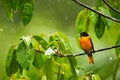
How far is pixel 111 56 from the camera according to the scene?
9.17 ft

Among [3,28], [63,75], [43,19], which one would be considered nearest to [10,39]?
[3,28]

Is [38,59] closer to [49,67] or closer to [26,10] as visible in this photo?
[49,67]

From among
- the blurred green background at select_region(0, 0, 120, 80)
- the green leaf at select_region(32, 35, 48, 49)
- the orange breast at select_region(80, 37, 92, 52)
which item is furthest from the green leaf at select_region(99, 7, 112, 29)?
the blurred green background at select_region(0, 0, 120, 80)

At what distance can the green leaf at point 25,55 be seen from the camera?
3.84 ft

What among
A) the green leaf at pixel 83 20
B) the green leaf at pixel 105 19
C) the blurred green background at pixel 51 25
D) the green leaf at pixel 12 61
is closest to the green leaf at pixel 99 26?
the green leaf at pixel 105 19

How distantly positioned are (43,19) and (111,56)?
621 millimetres

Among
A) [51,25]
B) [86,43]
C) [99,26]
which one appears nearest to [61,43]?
[99,26]

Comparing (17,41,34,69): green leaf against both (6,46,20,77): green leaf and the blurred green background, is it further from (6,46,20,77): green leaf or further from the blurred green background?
the blurred green background

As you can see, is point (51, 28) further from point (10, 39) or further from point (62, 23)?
point (10, 39)

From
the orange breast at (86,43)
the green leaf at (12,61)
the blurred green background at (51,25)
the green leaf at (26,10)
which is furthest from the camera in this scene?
the blurred green background at (51,25)

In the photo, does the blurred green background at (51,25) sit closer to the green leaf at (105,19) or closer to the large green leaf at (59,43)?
the large green leaf at (59,43)

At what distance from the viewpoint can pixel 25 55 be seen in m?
1.18

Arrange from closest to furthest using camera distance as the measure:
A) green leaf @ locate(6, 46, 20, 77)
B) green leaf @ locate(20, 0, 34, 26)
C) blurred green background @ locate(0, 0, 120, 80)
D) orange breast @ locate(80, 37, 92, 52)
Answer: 1. green leaf @ locate(20, 0, 34, 26)
2. green leaf @ locate(6, 46, 20, 77)
3. orange breast @ locate(80, 37, 92, 52)
4. blurred green background @ locate(0, 0, 120, 80)

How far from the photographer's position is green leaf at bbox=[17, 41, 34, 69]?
117cm
